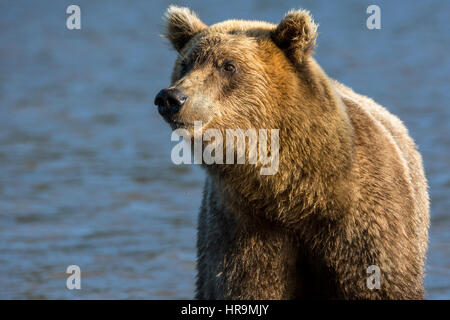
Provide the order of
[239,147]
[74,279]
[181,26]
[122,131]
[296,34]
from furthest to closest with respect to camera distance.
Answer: [122,131]
[74,279]
[181,26]
[296,34]
[239,147]

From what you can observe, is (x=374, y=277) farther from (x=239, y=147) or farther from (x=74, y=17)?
(x=74, y=17)

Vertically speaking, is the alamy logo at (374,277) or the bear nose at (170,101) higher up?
the bear nose at (170,101)

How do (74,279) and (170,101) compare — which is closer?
(170,101)

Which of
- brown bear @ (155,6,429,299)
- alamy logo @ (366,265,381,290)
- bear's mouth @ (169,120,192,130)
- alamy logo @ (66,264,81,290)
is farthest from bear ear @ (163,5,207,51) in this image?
alamy logo @ (66,264,81,290)

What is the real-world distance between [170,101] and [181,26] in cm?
106

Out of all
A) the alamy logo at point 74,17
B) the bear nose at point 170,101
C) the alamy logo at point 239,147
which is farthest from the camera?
the alamy logo at point 74,17

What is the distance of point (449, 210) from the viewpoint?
10.7 meters

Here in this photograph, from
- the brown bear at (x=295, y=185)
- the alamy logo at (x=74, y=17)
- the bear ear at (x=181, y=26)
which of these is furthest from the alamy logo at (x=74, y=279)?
the alamy logo at (x=74, y=17)

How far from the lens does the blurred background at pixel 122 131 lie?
9664 millimetres

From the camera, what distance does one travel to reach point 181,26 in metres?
6.76

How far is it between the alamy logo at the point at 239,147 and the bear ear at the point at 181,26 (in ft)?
3.25

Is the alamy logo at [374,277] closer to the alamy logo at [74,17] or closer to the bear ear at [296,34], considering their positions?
the bear ear at [296,34]

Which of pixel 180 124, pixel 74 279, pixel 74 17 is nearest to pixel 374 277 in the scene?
pixel 180 124
